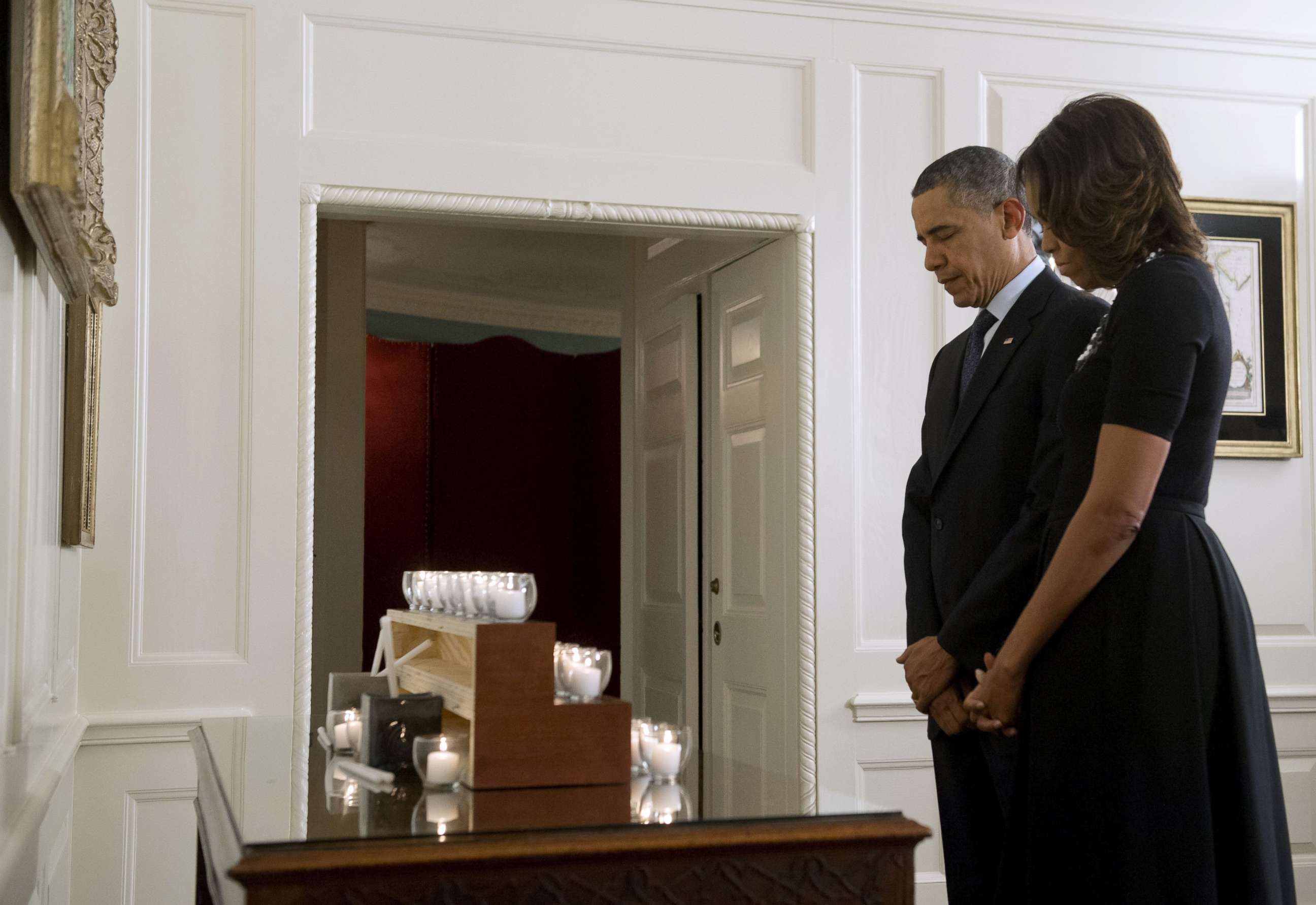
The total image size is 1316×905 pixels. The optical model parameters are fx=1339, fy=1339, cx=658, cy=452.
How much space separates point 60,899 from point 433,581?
180 cm

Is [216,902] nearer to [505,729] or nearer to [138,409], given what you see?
[505,729]

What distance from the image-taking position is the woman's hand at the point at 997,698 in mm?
1890

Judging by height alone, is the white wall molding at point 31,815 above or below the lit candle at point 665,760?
below

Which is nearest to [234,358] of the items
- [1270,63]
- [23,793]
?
[23,793]

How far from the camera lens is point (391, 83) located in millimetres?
3688

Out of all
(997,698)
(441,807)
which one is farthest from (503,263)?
(441,807)

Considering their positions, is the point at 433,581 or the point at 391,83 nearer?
the point at 433,581

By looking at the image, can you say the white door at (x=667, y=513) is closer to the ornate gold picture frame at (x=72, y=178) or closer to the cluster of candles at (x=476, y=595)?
the ornate gold picture frame at (x=72, y=178)

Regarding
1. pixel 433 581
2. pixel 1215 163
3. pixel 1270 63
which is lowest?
pixel 433 581

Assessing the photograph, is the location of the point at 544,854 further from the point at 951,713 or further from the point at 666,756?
the point at 951,713

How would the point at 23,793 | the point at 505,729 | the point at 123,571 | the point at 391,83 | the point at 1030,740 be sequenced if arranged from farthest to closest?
the point at 391,83
the point at 123,571
the point at 23,793
the point at 1030,740
the point at 505,729

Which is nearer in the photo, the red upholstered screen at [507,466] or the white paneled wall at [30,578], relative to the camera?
the white paneled wall at [30,578]

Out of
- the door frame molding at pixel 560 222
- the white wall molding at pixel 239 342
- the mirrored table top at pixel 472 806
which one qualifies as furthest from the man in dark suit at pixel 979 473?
the white wall molding at pixel 239 342

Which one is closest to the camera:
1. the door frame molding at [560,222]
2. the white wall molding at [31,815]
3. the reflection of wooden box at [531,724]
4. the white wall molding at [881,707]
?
the reflection of wooden box at [531,724]
